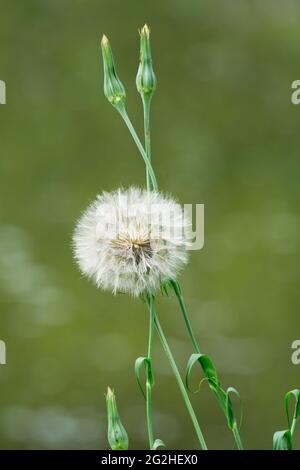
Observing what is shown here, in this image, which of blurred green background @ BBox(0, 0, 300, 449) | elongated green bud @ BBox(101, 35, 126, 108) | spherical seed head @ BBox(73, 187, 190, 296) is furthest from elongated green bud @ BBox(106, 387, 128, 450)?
blurred green background @ BBox(0, 0, 300, 449)

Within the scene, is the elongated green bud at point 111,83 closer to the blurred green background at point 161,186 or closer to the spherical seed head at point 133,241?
the spherical seed head at point 133,241

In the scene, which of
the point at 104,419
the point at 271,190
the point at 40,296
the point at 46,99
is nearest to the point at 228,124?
the point at 271,190

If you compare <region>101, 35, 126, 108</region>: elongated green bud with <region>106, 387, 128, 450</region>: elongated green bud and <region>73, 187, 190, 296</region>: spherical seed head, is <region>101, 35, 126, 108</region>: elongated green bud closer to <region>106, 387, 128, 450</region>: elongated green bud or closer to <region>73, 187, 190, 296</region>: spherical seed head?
<region>73, 187, 190, 296</region>: spherical seed head

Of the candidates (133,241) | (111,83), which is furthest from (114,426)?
(111,83)

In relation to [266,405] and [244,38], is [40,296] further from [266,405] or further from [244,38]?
[244,38]

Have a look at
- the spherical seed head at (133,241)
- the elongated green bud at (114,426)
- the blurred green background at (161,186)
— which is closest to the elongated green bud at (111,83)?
the spherical seed head at (133,241)
